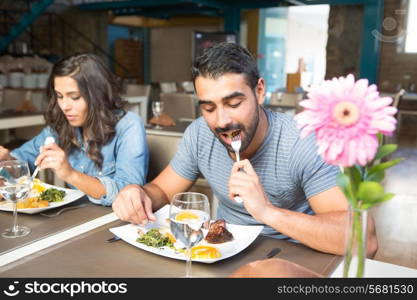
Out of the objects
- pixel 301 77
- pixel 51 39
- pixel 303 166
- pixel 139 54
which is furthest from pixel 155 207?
pixel 139 54

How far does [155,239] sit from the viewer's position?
1.03 meters

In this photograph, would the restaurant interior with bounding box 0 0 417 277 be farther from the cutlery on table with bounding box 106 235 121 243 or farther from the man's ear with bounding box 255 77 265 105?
the man's ear with bounding box 255 77 265 105

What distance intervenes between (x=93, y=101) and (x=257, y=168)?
0.80m

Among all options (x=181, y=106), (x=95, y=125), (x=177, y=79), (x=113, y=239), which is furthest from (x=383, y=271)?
(x=177, y=79)

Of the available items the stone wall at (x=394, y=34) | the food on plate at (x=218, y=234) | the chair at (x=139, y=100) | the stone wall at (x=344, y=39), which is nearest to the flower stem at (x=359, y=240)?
the food on plate at (x=218, y=234)

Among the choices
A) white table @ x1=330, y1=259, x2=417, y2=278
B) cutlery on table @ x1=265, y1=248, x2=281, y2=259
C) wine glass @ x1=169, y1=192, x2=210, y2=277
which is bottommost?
cutlery on table @ x1=265, y1=248, x2=281, y2=259

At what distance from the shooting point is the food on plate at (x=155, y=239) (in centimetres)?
102

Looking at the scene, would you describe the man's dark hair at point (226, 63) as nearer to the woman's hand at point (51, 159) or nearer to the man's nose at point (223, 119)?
the man's nose at point (223, 119)

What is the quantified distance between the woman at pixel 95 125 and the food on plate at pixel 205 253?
2.20 feet

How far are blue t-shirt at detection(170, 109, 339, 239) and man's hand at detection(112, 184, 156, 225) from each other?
289 mm

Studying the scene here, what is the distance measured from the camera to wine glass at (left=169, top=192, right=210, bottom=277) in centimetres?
83

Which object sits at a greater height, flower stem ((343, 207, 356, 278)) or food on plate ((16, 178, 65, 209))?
flower stem ((343, 207, 356, 278))

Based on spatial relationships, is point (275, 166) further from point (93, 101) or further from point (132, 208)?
point (93, 101)

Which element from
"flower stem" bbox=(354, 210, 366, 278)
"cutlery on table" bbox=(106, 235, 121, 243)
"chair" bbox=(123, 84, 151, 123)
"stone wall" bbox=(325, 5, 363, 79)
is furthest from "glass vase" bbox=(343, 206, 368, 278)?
"chair" bbox=(123, 84, 151, 123)
